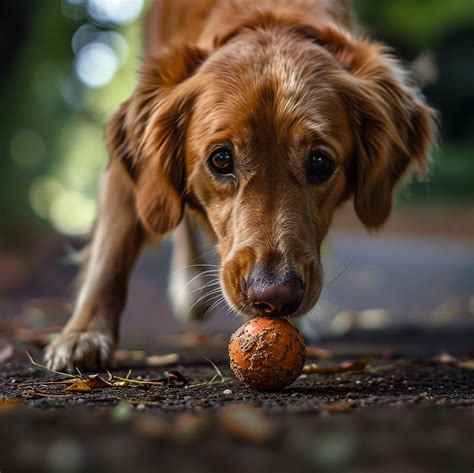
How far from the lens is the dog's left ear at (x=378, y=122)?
11.3 ft

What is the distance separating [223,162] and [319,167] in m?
0.39

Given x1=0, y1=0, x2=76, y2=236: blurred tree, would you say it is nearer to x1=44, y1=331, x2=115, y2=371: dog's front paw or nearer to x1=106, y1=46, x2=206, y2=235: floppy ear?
x1=106, y1=46, x2=206, y2=235: floppy ear

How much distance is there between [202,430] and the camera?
5.34 ft

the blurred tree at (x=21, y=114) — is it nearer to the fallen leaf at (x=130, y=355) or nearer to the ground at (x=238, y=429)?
the fallen leaf at (x=130, y=355)

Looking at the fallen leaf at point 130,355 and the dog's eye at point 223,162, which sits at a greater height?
the dog's eye at point 223,162

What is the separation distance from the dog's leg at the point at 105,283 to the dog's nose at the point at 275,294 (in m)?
0.88

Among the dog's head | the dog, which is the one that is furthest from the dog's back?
the dog's head

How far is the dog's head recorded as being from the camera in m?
2.75

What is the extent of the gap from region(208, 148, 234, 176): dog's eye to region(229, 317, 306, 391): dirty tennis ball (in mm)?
751

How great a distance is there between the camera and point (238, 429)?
162 cm

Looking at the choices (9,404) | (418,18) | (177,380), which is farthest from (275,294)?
(418,18)

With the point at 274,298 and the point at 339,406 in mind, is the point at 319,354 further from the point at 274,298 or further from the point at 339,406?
the point at 339,406

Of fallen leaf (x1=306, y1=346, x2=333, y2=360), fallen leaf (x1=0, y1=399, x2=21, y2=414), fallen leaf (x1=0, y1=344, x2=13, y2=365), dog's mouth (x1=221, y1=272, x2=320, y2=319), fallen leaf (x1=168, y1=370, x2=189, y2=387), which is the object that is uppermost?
dog's mouth (x1=221, y1=272, x2=320, y2=319)

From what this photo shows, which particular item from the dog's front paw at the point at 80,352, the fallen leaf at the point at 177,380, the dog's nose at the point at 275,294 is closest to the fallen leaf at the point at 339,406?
the dog's nose at the point at 275,294
